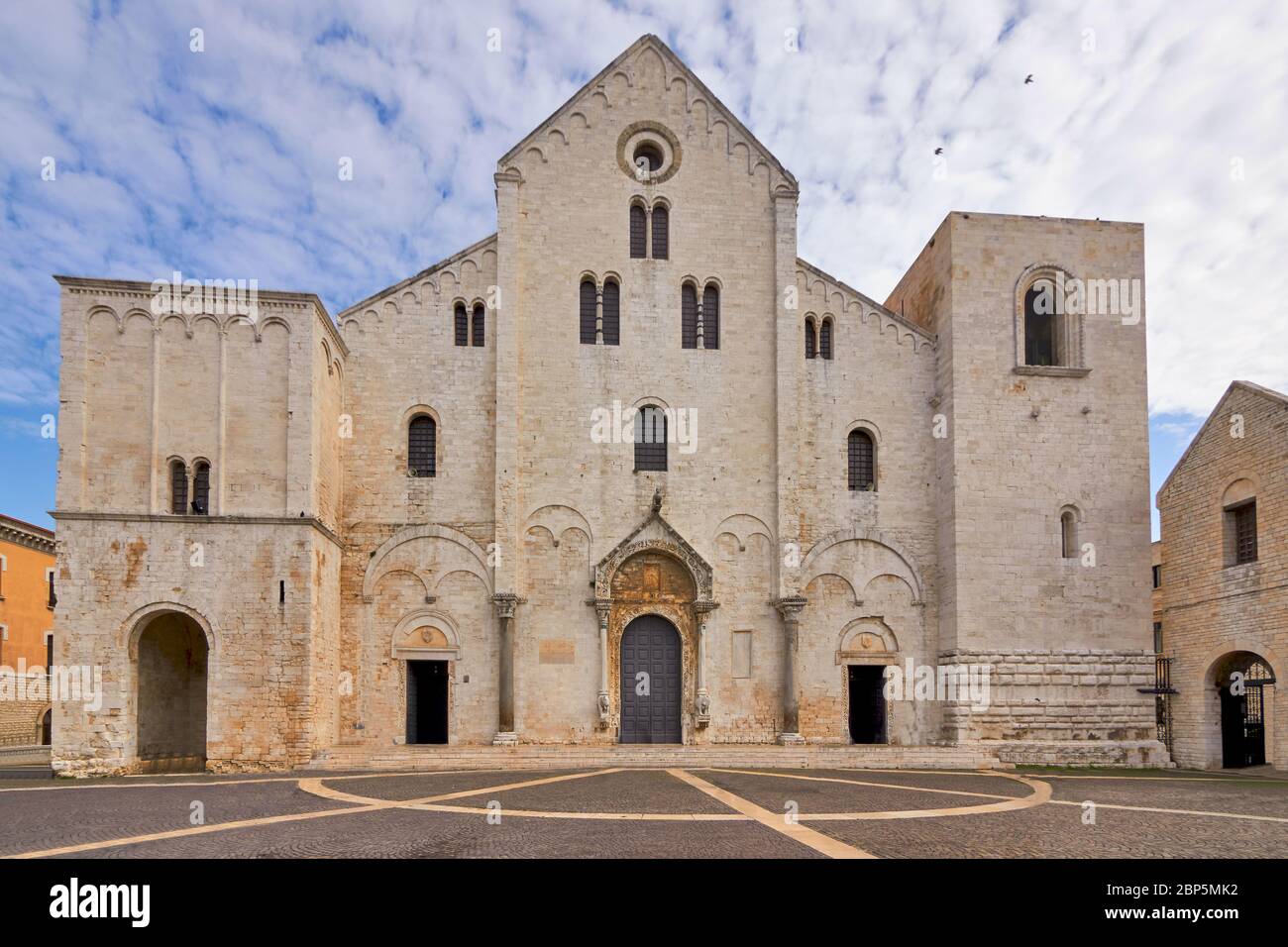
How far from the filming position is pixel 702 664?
2530 cm

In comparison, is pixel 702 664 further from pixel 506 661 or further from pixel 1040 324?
pixel 1040 324

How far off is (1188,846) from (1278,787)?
385 inches

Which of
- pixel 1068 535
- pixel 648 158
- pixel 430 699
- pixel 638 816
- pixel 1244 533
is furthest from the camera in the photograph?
pixel 648 158

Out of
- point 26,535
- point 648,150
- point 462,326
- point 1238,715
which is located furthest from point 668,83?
point 26,535

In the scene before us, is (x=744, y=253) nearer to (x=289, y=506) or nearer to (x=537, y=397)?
(x=537, y=397)

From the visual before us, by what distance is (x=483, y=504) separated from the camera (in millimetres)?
25516

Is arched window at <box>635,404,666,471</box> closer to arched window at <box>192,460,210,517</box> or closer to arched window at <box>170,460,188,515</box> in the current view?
arched window at <box>192,460,210,517</box>

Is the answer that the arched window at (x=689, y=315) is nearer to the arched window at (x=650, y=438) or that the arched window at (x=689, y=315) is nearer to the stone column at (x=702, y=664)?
the arched window at (x=650, y=438)

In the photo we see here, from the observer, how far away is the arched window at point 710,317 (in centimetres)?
2684

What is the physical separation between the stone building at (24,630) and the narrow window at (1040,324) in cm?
3753

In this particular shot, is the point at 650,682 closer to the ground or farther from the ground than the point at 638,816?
farther from the ground

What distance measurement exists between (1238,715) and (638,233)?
68.5ft

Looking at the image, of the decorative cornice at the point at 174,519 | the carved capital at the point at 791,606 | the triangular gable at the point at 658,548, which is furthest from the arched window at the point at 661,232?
the decorative cornice at the point at 174,519

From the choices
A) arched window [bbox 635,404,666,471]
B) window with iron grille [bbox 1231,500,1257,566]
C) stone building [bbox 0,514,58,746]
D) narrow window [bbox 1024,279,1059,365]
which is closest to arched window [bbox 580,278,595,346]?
arched window [bbox 635,404,666,471]
